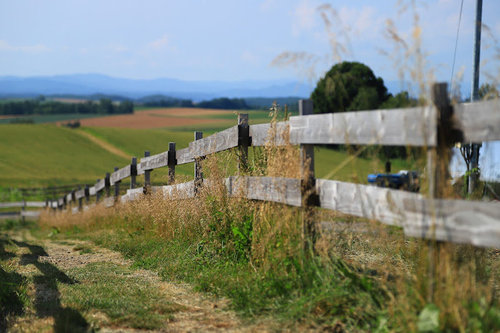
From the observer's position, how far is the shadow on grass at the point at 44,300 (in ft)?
14.5

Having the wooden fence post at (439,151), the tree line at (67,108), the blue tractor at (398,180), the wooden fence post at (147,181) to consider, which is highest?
the tree line at (67,108)

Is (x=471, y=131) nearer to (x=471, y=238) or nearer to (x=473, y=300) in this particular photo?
(x=471, y=238)

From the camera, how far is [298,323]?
165 inches

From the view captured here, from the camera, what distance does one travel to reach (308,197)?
4.97m

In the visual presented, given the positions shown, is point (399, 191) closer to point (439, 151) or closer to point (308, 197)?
point (439, 151)

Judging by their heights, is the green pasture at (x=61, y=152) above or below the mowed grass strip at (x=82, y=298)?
below

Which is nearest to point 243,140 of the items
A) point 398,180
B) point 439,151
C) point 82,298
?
point 82,298

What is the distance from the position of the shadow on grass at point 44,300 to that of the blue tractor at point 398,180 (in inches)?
99.6

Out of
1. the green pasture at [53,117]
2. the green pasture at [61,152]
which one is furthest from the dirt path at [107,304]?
the green pasture at [53,117]

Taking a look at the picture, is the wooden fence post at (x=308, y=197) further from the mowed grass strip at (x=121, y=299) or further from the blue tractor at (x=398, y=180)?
the mowed grass strip at (x=121, y=299)

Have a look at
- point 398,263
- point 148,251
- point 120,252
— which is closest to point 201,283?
point 398,263

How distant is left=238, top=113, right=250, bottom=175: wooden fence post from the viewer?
22.4ft

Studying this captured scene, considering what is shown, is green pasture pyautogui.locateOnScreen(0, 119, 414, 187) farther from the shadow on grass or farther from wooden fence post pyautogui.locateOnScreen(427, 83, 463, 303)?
wooden fence post pyautogui.locateOnScreen(427, 83, 463, 303)

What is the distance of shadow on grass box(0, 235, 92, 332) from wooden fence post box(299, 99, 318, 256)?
1942 mm
